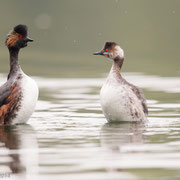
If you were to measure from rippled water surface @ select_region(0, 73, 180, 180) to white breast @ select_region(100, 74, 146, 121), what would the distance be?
0.30 meters

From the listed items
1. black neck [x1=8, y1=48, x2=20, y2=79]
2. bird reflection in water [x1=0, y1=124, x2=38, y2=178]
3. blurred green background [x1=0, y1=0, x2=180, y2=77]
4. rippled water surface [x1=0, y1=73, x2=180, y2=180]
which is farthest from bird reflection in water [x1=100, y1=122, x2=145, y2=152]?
blurred green background [x1=0, y1=0, x2=180, y2=77]

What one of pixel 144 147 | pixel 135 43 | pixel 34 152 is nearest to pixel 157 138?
pixel 144 147

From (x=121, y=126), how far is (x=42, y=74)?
1227 centimetres

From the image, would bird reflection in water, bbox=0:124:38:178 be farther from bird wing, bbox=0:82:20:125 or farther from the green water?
bird wing, bbox=0:82:20:125

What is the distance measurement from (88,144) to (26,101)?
297cm

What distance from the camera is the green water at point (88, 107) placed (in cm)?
1084

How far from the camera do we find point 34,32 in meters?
48.9

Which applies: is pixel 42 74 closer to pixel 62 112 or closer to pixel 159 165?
pixel 62 112

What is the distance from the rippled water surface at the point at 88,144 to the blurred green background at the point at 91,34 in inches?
367

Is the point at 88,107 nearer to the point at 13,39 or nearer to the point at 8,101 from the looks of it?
the point at 13,39

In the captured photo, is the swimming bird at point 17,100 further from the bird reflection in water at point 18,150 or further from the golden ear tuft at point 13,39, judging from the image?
the golden ear tuft at point 13,39

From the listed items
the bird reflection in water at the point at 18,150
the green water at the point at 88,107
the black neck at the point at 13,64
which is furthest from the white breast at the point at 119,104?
the black neck at the point at 13,64

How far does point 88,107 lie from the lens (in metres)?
18.3

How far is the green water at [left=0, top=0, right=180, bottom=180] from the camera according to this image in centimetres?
1084
